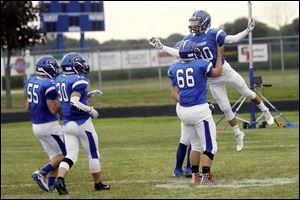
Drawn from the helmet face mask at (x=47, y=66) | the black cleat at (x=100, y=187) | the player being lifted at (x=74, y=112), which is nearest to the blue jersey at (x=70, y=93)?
the player being lifted at (x=74, y=112)

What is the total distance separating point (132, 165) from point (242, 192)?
208 inches

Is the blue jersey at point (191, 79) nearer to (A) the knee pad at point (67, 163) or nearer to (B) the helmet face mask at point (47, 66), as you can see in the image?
(A) the knee pad at point (67, 163)

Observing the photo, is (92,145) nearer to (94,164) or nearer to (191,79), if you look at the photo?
(94,164)

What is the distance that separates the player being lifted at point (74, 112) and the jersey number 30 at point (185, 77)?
150 cm

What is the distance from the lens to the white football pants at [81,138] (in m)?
12.4

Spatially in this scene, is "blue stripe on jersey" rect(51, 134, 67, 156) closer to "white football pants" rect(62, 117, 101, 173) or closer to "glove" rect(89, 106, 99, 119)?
"white football pants" rect(62, 117, 101, 173)

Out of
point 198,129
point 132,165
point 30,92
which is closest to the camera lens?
point 198,129

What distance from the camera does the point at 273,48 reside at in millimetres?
43562

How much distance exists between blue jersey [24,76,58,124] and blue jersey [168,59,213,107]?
91.7 inches

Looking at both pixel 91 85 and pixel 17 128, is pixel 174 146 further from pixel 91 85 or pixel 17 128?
pixel 91 85

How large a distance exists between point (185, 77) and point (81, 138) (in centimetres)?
228

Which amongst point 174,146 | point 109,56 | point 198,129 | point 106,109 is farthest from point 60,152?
point 109,56

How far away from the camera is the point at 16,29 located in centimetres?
3984

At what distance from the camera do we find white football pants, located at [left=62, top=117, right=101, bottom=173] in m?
12.4
